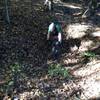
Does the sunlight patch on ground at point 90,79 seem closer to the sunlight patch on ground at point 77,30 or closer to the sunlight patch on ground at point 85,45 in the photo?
the sunlight patch on ground at point 85,45

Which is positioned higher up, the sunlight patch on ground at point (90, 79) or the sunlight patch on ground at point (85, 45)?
the sunlight patch on ground at point (85, 45)

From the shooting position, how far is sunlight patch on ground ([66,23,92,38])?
15.9 meters

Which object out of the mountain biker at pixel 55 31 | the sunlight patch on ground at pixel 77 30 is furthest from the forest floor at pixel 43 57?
the mountain biker at pixel 55 31

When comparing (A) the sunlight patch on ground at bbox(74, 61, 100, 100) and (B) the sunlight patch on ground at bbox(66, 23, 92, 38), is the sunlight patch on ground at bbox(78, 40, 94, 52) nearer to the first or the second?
(B) the sunlight patch on ground at bbox(66, 23, 92, 38)

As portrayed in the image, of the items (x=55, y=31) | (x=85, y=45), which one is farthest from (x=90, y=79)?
(x=85, y=45)

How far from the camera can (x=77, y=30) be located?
54.0 feet

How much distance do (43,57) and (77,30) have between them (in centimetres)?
363

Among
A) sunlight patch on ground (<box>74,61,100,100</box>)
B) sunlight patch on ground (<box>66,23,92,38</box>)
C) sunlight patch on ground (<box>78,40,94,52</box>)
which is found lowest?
sunlight patch on ground (<box>74,61,100,100</box>)

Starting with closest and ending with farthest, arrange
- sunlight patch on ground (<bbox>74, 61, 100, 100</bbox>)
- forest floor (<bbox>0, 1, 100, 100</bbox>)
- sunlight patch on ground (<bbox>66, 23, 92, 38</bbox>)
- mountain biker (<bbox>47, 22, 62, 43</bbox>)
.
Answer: sunlight patch on ground (<bbox>74, 61, 100, 100</bbox>) < forest floor (<bbox>0, 1, 100, 100</bbox>) < mountain biker (<bbox>47, 22, 62, 43</bbox>) < sunlight patch on ground (<bbox>66, 23, 92, 38</bbox>)

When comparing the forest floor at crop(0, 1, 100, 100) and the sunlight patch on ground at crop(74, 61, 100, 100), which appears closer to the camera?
the sunlight patch on ground at crop(74, 61, 100, 100)

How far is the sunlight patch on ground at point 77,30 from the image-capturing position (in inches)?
626

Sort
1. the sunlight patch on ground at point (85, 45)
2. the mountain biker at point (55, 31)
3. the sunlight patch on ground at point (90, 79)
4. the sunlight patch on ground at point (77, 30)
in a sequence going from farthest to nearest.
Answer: the sunlight patch on ground at point (77, 30) < the sunlight patch on ground at point (85, 45) < the mountain biker at point (55, 31) < the sunlight patch on ground at point (90, 79)

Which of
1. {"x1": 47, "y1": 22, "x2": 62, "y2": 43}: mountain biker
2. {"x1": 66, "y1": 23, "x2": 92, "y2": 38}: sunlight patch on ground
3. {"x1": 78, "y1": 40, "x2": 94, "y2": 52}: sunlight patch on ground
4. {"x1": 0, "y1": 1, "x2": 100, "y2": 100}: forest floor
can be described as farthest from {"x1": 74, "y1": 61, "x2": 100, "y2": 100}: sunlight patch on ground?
{"x1": 66, "y1": 23, "x2": 92, "y2": 38}: sunlight patch on ground

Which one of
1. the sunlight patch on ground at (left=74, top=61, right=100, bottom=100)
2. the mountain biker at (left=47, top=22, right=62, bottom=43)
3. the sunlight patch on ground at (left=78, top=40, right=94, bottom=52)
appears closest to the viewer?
the sunlight patch on ground at (left=74, top=61, right=100, bottom=100)
